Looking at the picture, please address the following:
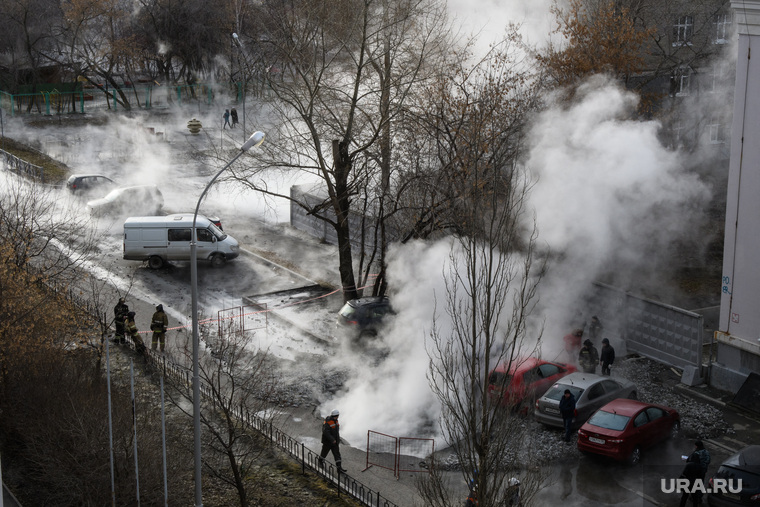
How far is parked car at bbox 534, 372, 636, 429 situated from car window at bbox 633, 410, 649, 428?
1.12m

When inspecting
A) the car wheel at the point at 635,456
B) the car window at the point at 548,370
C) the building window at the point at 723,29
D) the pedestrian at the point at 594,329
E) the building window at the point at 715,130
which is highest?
the building window at the point at 723,29

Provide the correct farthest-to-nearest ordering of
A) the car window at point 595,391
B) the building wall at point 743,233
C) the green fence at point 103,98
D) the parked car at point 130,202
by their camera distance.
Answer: the green fence at point 103,98, the parked car at point 130,202, the building wall at point 743,233, the car window at point 595,391

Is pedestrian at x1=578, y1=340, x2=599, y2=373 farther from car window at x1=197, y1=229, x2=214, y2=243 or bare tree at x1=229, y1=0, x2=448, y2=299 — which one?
car window at x1=197, y1=229, x2=214, y2=243

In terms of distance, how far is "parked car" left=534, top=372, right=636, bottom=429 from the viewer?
14.3m

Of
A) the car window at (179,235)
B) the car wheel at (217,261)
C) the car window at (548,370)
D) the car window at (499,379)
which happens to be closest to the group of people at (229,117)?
the car wheel at (217,261)

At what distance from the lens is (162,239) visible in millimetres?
23578

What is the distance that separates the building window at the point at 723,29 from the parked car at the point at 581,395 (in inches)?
846

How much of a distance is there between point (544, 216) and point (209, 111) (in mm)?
32706

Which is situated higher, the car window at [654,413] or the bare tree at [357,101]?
the bare tree at [357,101]

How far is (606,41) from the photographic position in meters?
25.1

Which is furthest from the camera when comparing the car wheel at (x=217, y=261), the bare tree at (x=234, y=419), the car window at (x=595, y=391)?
the car wheel at (x=217, y=261)

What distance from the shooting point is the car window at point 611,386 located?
14906 mm

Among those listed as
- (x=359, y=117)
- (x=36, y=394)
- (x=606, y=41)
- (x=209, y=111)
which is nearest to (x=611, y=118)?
(x=606, y=41)

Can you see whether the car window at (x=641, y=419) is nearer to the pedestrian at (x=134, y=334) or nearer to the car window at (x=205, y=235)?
the pedestrian at (x=134, y=334)
